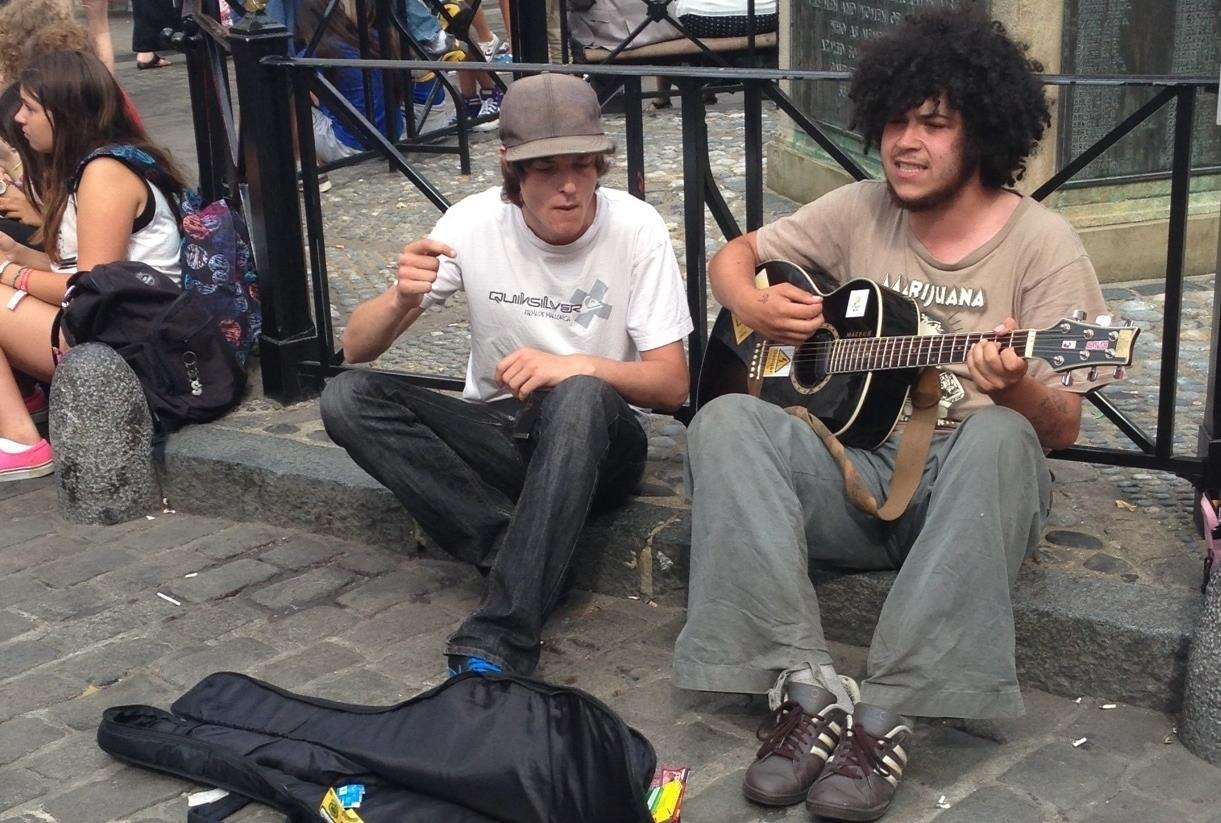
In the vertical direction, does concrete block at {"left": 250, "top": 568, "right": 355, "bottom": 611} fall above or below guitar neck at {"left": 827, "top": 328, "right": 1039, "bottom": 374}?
below

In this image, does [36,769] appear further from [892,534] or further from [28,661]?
[892,534]

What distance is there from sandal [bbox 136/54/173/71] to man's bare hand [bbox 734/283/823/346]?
9285 millimetres

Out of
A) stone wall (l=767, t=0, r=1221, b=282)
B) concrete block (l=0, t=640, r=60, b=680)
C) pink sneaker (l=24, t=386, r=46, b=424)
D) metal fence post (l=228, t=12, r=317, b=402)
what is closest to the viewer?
concrete block (l=0, t=640, r=60, b=680)

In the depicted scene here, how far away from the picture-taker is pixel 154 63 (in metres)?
11.8

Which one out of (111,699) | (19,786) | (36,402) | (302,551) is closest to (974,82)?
(302,551)

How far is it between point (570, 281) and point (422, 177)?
1113mm

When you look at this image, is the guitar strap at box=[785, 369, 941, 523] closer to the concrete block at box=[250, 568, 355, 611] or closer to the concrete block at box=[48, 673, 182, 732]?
the concrete block at box=[250, 568, 355, 611]

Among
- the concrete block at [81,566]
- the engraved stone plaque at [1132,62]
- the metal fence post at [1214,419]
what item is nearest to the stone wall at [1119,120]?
the engraved stone plaque at [1132,62]

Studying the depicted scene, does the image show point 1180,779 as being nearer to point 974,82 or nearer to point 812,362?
point 812,362

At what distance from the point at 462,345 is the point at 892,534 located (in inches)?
96.4

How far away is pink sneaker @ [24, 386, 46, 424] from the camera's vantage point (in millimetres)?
5246

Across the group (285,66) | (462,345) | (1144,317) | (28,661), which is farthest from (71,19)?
(1144,317)

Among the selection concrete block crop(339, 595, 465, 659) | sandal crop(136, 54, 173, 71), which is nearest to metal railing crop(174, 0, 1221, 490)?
concrete block crop(339, 595, 465, 659)

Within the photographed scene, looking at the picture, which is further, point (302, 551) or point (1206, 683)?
point (302, 551)
